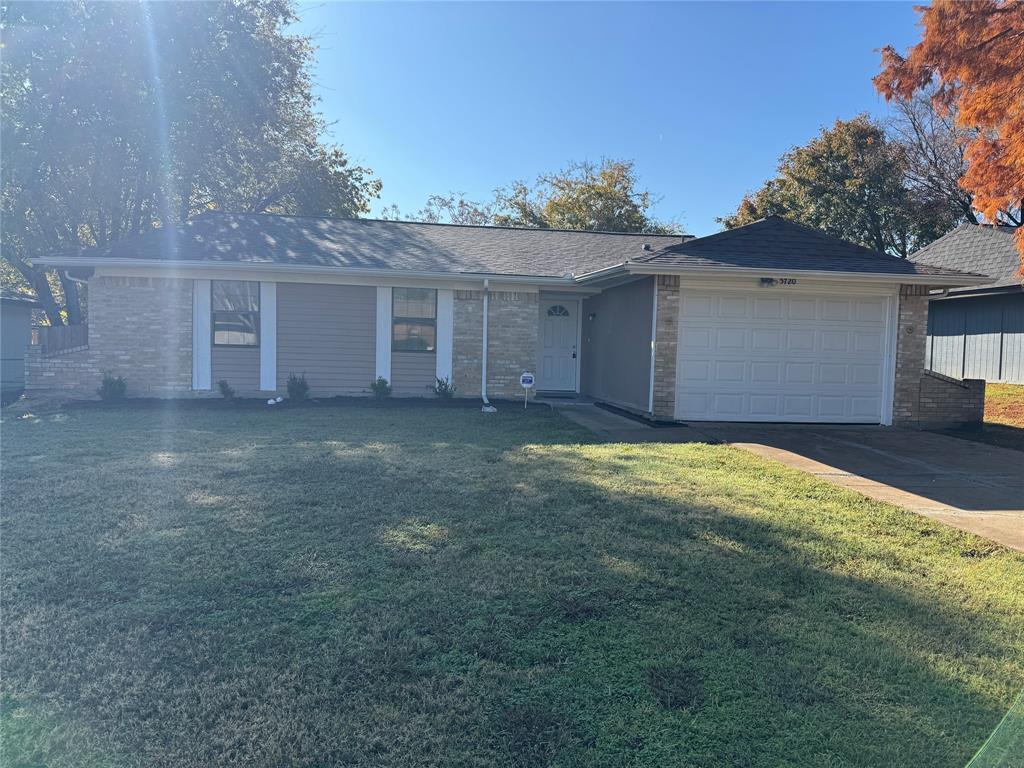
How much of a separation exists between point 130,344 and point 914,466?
13.2m

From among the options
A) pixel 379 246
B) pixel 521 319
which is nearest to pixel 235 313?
pixel 379 246

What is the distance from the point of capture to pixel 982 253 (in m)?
17.9

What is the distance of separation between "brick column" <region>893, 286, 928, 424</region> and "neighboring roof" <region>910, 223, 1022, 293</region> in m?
5.59

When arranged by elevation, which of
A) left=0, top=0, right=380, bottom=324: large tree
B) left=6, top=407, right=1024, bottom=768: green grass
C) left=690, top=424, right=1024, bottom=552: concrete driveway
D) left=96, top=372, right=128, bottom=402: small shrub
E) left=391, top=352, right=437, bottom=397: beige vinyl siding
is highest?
left=0, top=0, right=380, bottom=324: large tree

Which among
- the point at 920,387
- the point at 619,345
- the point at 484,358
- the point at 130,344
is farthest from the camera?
the point at 484,358

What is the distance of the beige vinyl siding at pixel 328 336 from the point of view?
13383mm

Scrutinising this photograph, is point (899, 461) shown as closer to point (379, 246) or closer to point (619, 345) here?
point (619, 345)

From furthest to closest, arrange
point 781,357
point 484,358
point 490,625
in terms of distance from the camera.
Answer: point 484,358 < point 781,357 < point 490,625

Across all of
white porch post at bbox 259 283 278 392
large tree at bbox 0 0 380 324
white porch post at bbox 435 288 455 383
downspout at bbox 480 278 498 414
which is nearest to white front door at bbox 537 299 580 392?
downspout at bbox 480 278 498 414

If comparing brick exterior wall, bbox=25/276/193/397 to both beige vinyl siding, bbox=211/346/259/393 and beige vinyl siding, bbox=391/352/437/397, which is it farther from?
beige vinyl siding, bbox=391/352/437/397

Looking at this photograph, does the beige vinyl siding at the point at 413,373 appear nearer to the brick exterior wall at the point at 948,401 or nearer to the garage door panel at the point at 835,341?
the garage door panel at the point at 835,341

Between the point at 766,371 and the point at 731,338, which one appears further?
the point at 766,371

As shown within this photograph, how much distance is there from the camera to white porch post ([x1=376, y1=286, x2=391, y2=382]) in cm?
1365

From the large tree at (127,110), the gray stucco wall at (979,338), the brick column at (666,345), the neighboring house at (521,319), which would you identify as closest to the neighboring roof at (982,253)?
the gray stucco wall at (979,338)
